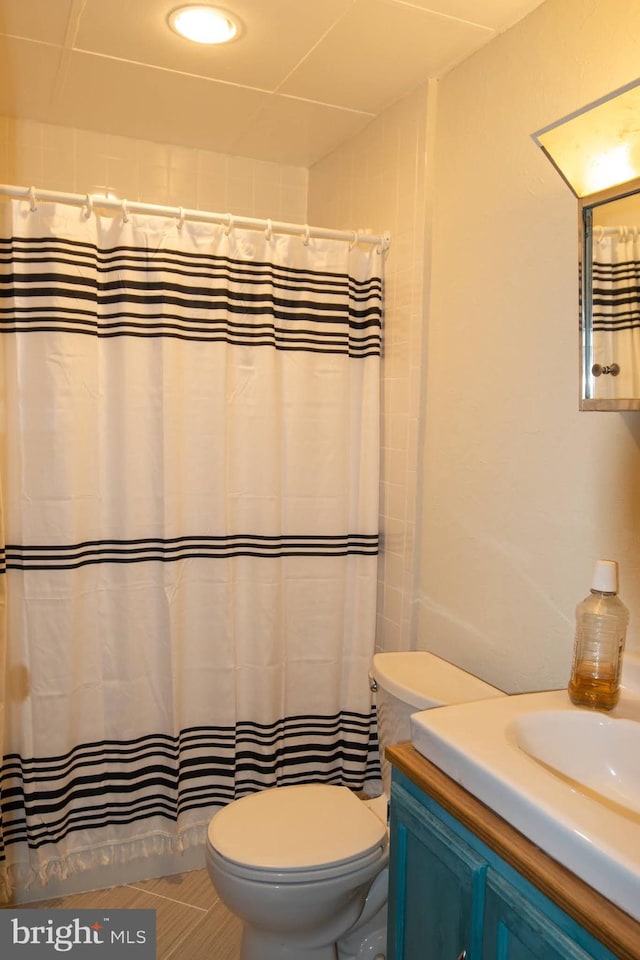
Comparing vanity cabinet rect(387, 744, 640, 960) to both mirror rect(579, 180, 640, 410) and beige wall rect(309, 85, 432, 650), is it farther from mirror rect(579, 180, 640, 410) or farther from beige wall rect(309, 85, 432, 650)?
beige wall rect(309, 85, 432, 650)

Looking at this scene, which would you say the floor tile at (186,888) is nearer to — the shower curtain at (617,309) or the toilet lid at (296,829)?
the toilet lid at (296,829)

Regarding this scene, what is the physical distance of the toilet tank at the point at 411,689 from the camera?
1.73m

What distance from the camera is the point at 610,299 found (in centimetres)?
135

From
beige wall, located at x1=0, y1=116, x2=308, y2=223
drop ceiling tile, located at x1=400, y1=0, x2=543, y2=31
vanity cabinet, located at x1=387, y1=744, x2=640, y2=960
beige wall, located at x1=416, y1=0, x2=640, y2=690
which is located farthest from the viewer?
beige wall, located at x1=0, y1=116, x2=308, y2=223

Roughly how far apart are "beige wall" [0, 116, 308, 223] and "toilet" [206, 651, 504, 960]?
5.98 ft

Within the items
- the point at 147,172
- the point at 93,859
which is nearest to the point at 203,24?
the point at 147,172

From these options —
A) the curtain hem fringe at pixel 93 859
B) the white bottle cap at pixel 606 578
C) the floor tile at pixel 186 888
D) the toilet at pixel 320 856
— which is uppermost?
the white bottle cap at pixel 606 578

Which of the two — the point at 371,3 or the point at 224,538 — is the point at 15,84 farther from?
the point at 224,538

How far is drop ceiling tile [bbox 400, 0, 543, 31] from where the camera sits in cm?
167

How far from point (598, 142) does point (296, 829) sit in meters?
1.56

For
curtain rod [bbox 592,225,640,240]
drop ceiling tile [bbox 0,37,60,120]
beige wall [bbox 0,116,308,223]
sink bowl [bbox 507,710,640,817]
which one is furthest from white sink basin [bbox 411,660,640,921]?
beige wall [bbox 0,116,308,223]

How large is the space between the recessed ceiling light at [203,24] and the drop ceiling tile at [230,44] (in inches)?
0.9

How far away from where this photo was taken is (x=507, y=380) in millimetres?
1807

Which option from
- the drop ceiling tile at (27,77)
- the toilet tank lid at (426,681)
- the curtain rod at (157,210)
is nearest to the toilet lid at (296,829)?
the toilet tank lid at (426,681)
